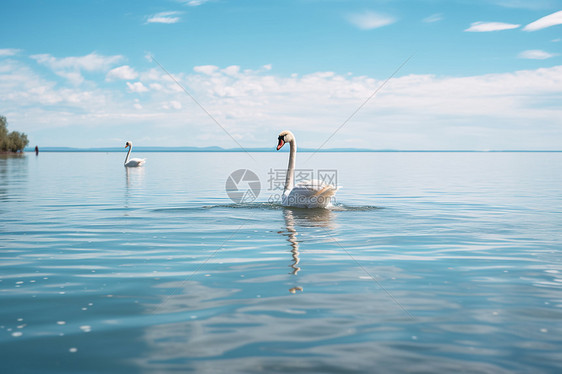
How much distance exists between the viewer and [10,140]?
11944 cm

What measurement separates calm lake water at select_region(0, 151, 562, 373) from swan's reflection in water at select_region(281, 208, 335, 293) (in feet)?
0.39

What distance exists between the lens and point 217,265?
9898mm

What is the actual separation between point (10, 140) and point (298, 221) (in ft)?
398

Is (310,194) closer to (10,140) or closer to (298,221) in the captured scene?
(298,221)

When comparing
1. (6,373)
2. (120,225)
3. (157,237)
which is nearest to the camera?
(6,373)

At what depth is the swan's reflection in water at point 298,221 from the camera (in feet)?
36.1

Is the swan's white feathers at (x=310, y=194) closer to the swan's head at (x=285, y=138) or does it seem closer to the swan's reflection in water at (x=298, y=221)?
the swan's reflection in water at (x=298, y=221)

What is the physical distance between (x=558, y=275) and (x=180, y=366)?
7163mm

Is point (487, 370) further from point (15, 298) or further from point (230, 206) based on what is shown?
point (230, 206)

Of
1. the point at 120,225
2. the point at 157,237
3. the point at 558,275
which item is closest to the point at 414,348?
the point at 558,275

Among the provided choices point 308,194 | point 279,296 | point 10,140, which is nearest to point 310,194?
point 308,194

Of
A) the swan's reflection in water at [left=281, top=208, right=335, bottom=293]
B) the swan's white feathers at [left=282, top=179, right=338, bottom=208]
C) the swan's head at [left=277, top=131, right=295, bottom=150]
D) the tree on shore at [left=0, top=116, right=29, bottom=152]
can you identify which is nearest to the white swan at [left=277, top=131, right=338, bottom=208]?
the swan's white feathers at [left=282, top=179, right=338, bottom=208]

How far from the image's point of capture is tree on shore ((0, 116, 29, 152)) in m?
118
